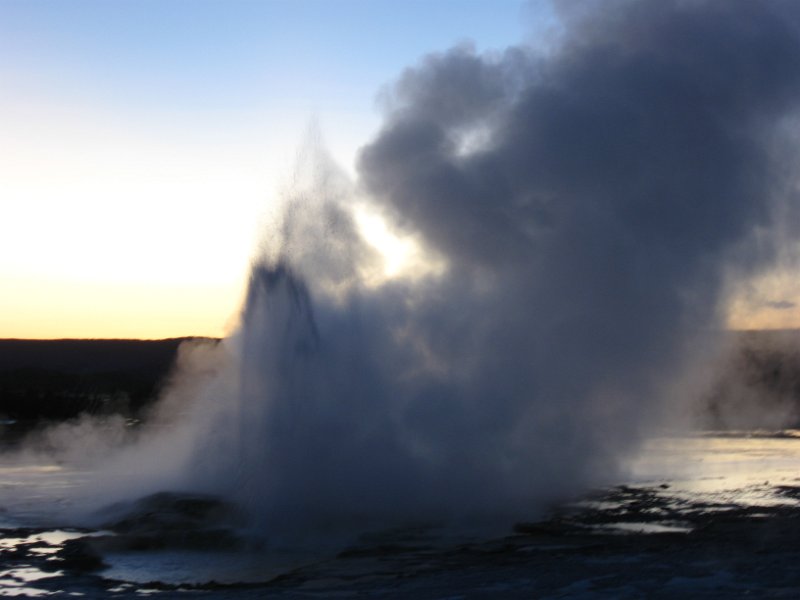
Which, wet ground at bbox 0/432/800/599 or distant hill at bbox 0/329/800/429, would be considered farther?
distant hill at bbox 0/329/800/429

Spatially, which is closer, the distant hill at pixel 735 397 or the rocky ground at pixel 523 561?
the rocky ground at pixel 523 561

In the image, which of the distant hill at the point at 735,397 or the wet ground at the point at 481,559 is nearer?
the wet ground at the point at 481,559

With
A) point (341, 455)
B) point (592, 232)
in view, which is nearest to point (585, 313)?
point (592, 232)

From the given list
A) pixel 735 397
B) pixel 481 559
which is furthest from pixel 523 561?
A: pixel 735 397

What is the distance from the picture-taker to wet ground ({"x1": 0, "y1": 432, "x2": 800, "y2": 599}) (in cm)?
852

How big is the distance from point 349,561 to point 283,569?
0.70 metres

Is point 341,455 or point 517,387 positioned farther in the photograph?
point 517,387

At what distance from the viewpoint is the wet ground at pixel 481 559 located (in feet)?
27.9

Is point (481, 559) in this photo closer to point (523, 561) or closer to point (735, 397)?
point (523, 561)

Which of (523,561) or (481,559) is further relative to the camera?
(481,559)

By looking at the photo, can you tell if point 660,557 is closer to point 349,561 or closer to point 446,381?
point 349,561

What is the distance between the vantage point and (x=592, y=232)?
51.0 ft

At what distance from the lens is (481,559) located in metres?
9.75

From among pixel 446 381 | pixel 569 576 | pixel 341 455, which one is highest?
pixel 446 381
